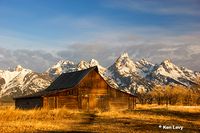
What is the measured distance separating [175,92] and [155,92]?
883 centimetres

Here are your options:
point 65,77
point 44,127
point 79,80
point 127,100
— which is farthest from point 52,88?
point 44,127

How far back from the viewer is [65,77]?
77312 mm

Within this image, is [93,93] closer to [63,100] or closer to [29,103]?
[63,100]

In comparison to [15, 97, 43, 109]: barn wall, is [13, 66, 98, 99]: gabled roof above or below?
above

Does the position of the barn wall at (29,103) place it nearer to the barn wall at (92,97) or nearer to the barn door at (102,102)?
the barn wall at (92,97)

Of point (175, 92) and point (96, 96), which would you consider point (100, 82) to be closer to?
point (96, 96)

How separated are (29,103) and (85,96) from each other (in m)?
10.3

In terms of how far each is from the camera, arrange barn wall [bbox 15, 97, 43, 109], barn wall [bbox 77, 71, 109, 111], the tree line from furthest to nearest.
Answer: the tree line → barn wall [bbox 77, 71, 109, 111] → barn wall [bbox 15, 97, 43, 109]

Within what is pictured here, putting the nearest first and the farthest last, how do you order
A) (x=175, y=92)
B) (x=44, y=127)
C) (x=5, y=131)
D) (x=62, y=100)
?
(x=5, y=131) < (x=44, y=127) < (x=62, y=100) < (x=175, y=92)

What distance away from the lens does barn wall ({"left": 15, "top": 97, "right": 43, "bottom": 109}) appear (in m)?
65.7

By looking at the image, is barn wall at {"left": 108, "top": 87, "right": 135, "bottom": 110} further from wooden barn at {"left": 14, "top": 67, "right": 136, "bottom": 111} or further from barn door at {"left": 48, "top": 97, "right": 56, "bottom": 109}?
barn door at {"left": 48, "top": 97, "right": 56, "bottom": 109}

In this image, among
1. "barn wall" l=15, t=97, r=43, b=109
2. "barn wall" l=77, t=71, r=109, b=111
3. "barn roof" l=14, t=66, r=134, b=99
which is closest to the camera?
"barn wall" l=15, t=97, r=43, b=109

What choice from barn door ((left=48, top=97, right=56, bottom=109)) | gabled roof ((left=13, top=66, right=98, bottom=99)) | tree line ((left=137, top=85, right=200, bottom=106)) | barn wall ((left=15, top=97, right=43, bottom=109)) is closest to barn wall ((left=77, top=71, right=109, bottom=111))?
gabled roof ((left=13, top=66, right=98, bottom=99))

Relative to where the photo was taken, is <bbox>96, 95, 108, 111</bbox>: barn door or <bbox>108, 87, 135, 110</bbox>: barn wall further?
<bbox>108, 87, 135, 110</bbox>: barn wall
